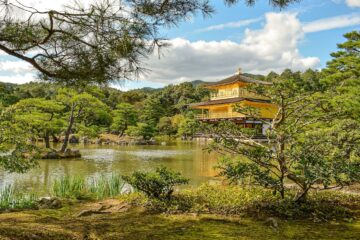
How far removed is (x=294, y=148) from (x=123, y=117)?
2300 centimetres

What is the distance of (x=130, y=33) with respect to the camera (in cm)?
229

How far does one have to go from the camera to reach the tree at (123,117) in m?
25.2

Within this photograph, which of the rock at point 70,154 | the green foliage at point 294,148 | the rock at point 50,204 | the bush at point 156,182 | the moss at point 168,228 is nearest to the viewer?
the moss at point 168,228

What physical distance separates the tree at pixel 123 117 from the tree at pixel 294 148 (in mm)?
21972

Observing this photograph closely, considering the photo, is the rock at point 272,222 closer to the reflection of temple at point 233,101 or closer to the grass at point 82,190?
the grass at point 82,190

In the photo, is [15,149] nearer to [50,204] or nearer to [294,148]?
[50,204]

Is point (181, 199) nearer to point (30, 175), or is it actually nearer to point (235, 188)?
point (235, 188)

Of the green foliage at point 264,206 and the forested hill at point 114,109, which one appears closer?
the green foliage at point 264,206

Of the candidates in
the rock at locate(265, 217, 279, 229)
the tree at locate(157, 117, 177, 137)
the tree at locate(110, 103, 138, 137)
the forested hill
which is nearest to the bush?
the rock at locate(265, 217, 279, 229)

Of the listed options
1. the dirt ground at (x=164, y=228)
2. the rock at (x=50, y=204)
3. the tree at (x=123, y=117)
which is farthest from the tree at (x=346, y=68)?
the tree at (x=123, y=117)

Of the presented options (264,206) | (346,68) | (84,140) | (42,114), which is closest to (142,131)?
(84,140)

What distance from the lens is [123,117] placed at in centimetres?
2567

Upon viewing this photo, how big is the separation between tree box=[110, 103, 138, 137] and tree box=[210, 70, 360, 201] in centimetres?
2197

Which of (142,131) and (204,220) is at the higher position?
(142,131)
